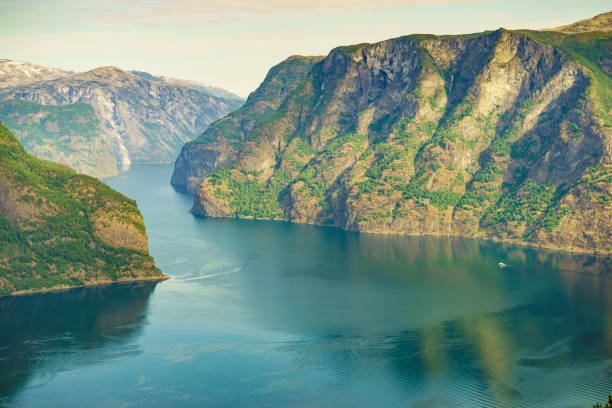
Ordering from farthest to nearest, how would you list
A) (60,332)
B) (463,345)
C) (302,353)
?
1. (60,332)
2. (463,345)
3. (302,353)

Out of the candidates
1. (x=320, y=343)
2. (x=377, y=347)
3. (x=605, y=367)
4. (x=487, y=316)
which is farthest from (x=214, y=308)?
(x=605, y=367)

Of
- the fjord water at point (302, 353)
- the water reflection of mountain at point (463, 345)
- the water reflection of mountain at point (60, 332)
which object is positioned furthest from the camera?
the water reflection of mountain at point (60, 332)

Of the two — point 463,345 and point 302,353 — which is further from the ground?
point 463,345

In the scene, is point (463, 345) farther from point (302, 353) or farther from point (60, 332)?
point (60, 332)

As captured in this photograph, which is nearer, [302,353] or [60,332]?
A: [302,353]

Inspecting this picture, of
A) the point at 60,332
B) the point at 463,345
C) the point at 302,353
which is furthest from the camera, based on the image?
the point at 60,332

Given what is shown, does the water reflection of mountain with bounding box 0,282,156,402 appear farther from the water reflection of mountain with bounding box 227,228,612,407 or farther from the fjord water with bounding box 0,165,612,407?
the water reflection of mountain with bounding box 227,228,612,407

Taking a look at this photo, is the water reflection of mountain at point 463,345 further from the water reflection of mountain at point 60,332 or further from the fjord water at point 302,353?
the water reflection of mountain at point 60,332

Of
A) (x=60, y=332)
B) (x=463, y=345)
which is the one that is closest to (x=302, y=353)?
(x=463, y=345)

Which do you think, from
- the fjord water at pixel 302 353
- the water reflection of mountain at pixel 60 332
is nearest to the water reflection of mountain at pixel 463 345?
the fjord water at pixel 302 353
